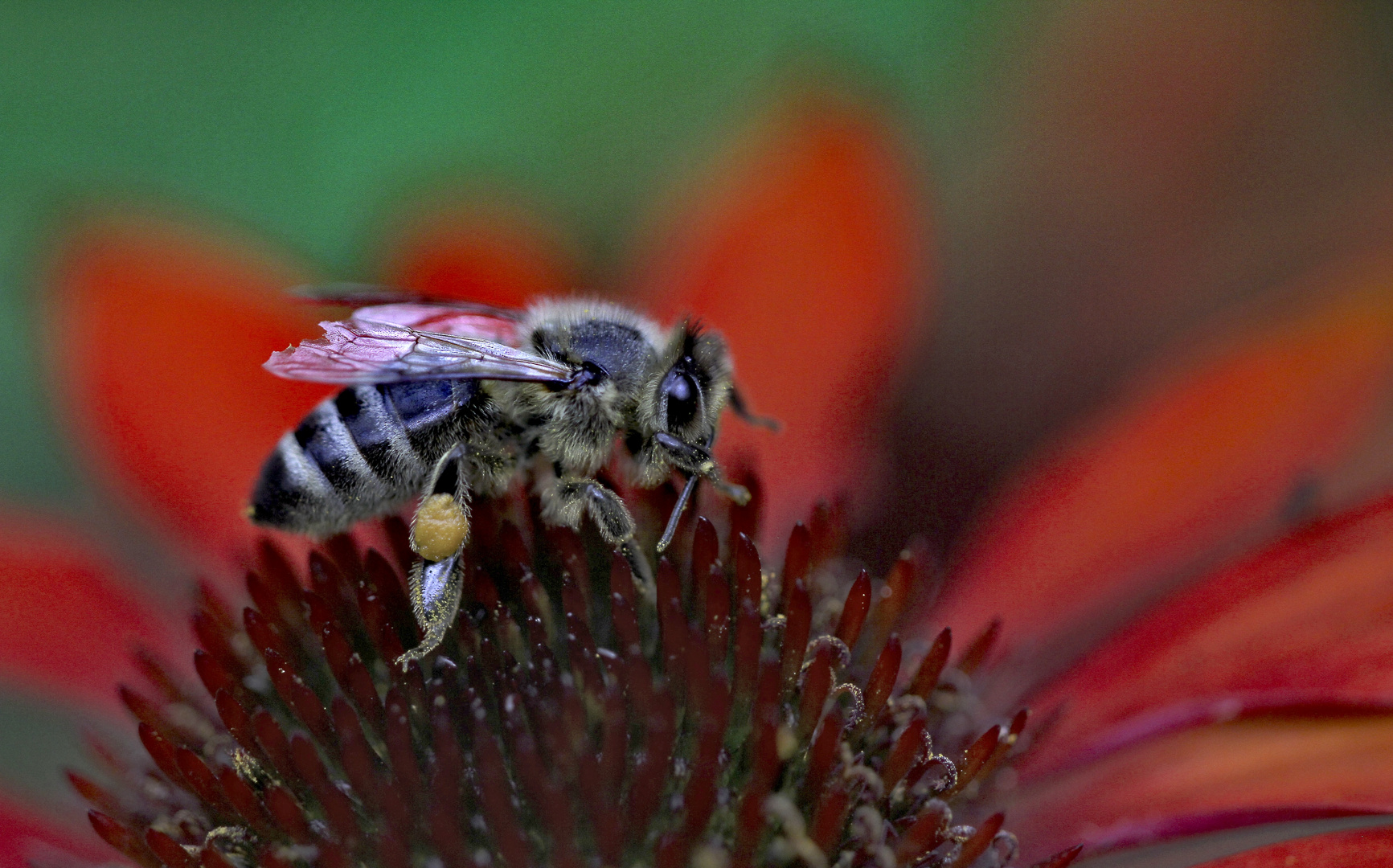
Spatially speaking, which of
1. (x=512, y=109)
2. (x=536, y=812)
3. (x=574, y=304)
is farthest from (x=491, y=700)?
(x=512, y=109)

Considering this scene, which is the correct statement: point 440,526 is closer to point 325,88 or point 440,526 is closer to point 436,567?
point 436,567

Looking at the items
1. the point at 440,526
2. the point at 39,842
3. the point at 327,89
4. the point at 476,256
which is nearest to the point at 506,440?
the point at 440,526

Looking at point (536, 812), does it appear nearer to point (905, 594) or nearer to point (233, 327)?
Result: point (905, 594)

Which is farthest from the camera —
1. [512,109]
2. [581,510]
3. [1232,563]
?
[512,109]

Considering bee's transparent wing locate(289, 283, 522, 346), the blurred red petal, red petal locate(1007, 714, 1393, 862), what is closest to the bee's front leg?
bee's transparent wing locate(289, 283, 522, 346)

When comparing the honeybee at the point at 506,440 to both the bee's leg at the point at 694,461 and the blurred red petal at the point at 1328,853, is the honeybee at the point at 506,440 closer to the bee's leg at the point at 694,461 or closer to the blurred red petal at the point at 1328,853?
the bee's leg at the point at 694,461

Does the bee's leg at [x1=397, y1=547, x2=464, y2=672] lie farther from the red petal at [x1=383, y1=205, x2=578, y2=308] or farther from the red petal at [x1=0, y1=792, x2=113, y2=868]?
the red petal at [x1=383, y1=205, x2=578, y2=308]

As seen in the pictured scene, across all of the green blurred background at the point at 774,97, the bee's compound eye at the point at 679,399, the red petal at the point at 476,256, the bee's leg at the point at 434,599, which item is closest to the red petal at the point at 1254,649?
the green blurred background at the point at 774,97
